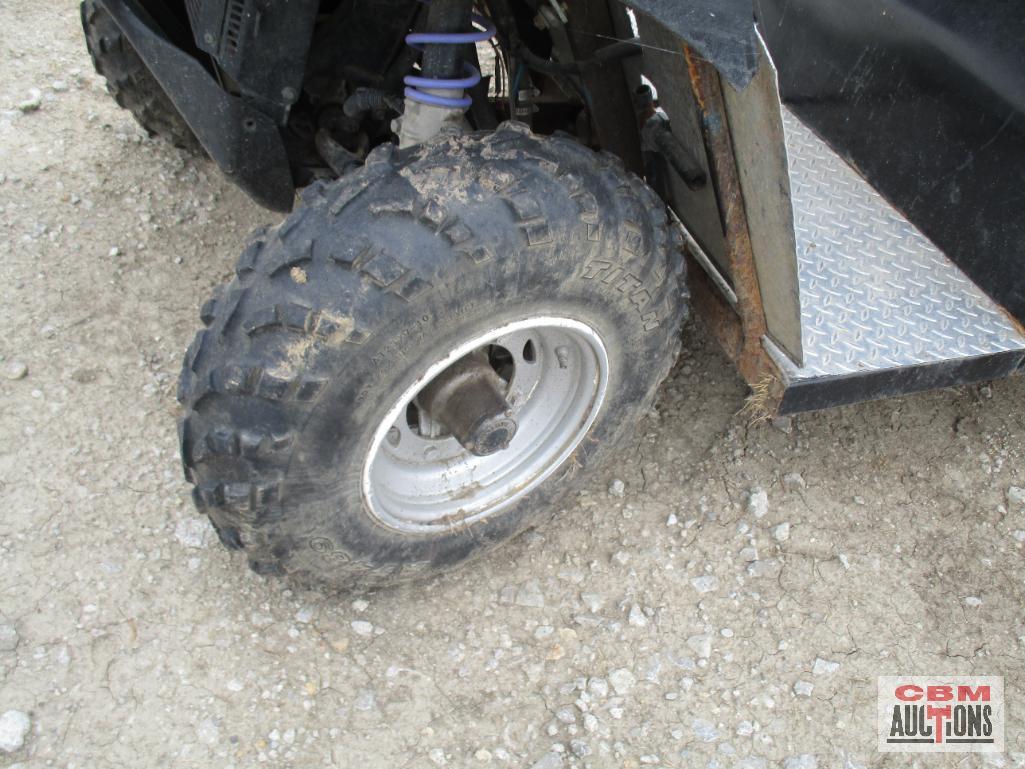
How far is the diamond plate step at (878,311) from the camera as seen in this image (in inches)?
95.1

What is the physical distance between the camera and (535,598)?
2535 mm

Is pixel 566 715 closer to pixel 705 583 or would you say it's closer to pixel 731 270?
pixel 705 583

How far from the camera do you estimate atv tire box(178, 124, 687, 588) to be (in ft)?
6.09

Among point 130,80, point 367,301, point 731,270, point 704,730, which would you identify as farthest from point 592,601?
point 130,80

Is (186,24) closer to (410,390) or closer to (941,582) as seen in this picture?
(410,390)

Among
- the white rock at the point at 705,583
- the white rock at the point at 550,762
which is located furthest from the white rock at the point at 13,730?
the white rock at the point at 705,583

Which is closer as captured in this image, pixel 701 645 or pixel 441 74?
pixel 441 74

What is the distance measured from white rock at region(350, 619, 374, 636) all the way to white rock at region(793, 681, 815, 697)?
45.8 inches

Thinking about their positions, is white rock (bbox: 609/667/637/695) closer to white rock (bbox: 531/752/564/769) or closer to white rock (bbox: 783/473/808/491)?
white rock (bbox: 531/752/564/769)

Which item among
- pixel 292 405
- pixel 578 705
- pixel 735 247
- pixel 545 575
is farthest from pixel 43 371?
pixel 735 247

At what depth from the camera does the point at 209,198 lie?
3734 millimetres

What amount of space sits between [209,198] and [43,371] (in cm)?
108

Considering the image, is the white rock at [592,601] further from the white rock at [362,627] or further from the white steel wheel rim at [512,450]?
the white rock at [362,627]

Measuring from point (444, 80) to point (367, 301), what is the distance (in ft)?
2.29
